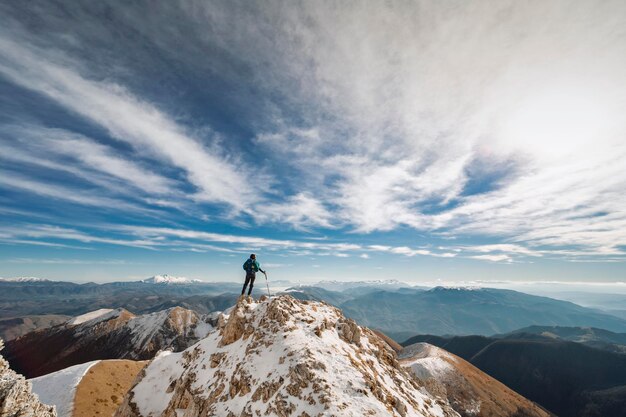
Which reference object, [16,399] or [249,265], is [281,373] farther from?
[249,265]

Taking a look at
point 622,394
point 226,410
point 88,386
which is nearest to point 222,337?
point 226,410

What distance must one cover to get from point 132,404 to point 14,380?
26193 millimetres

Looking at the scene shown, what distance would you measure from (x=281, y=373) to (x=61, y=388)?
72405mm

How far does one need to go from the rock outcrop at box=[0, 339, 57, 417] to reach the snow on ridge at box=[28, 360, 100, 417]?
54.5 m

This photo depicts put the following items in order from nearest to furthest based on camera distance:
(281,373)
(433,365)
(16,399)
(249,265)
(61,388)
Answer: (16,399) < (281,373) < (249,265) < (61,388) < (433,365)

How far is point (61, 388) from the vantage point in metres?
64.6

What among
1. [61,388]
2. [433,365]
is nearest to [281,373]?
[61,388]

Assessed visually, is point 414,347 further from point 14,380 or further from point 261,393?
point 14,380

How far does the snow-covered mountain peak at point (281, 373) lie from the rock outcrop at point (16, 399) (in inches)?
540

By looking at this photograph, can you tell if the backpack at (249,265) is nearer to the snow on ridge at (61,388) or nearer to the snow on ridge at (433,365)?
the snow on ridge at (61,388)

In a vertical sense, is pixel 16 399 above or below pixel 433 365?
above

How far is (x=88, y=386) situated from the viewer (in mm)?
65438

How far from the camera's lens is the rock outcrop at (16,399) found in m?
17.1

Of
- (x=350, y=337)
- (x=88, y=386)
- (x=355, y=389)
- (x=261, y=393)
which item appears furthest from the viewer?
(x=88, y=386)
